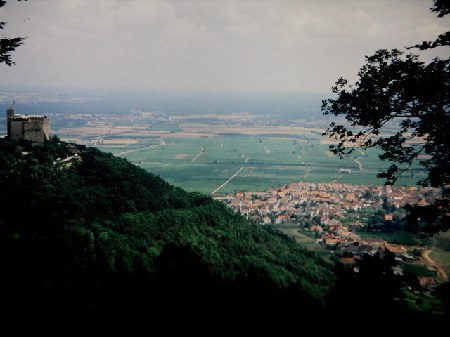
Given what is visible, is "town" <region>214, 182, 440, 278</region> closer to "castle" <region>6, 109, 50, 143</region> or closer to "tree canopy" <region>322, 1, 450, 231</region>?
"tree canopy" <region>322, 1, 450, 231</region>

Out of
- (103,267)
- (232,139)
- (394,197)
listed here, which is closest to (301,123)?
(232,139)

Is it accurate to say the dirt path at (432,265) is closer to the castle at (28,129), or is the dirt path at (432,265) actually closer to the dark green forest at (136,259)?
the dark green forest at (136,259)

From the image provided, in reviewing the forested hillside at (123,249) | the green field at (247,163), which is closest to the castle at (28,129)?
the forested hillside at (123,249)

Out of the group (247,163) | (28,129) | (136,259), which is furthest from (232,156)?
(136,259)

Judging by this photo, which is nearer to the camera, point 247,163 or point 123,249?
point 123,249

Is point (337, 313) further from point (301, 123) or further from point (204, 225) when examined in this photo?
point (301, 123)

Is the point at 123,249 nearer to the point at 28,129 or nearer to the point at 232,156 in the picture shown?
the point at 28,129
